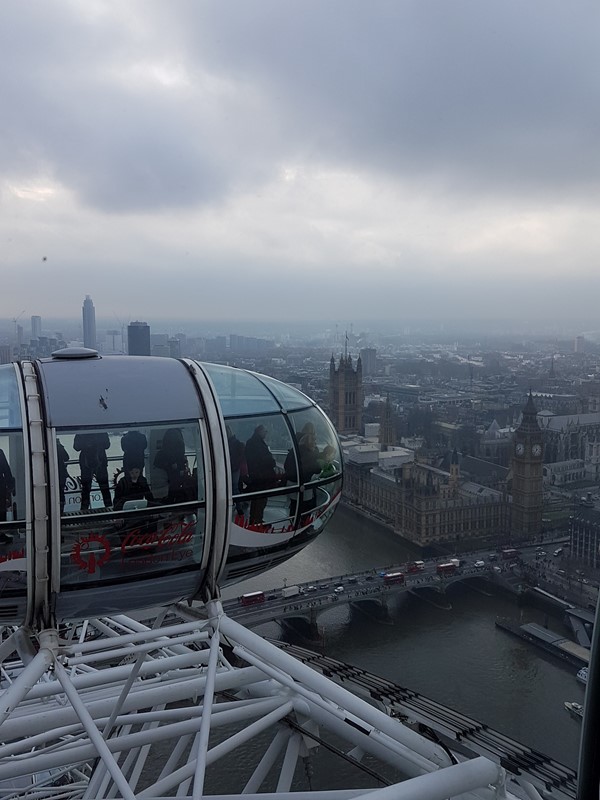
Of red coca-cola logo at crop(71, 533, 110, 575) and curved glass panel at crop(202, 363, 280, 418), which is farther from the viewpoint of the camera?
curved glass panel at crop(202, 363, 280, 418)

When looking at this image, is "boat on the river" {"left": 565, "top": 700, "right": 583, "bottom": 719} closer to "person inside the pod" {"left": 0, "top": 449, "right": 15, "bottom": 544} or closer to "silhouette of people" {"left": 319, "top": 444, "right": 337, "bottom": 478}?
"silhouette of people" {"left": 319, "top": 444, "right": 337, "bottom": 478}

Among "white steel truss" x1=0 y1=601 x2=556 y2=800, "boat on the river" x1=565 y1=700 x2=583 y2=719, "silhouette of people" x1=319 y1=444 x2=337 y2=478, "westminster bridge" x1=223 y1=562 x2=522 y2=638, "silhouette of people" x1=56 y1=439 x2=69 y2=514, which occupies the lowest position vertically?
"westminster bridge" x1=223 y1=562 x2=522 y2=638

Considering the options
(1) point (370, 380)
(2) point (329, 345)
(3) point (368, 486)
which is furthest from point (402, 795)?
(2) point (329, 345)

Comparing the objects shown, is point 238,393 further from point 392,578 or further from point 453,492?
point 453,492

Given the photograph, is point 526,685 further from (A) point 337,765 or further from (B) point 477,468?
(B) point 477,468

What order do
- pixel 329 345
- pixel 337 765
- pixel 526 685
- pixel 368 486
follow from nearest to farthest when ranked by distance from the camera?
1. pixel 337 765
2. pixel 526 685
3. pixel 368 486
4. pixel 329 345

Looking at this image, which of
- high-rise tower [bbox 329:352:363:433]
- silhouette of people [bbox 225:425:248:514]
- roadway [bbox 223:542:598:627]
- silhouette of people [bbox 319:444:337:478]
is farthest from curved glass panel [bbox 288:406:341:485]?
high-rise tower [bbox 329:352:363:433]
